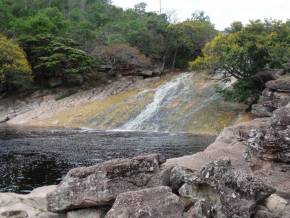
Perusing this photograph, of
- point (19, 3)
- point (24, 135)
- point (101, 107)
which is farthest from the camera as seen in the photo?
point (19, 3)

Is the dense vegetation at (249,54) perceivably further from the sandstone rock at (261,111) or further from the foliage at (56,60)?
the foliage at (56,60)

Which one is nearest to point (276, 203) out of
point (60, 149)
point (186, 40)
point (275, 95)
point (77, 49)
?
point (60, 149)

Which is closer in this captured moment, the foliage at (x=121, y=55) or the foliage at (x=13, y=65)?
the foliage at (x=13, y=65)

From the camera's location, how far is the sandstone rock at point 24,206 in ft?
48.7

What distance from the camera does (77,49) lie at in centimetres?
7194

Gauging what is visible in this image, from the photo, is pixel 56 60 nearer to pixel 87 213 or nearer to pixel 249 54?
pixel 249 54

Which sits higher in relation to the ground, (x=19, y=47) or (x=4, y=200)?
(x=19, y=47)

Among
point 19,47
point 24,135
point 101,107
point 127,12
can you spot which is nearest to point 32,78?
point 19,47

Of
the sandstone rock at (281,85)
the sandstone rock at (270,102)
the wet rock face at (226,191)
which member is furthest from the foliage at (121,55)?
the wet rock face at (226,191)

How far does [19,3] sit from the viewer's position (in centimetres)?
9719

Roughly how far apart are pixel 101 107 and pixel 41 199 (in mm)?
44383

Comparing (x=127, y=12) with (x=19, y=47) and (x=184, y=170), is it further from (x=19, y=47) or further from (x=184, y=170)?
(x=184, y=170)

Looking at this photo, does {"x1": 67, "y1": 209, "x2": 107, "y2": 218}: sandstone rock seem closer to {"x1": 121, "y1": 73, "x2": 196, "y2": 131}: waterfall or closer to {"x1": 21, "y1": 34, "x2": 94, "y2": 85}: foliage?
{"x1": 121, "y1": 73, "x2": 196, "y2": 131}: waterfall

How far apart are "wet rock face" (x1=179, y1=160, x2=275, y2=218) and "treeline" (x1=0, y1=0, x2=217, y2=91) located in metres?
56.4
